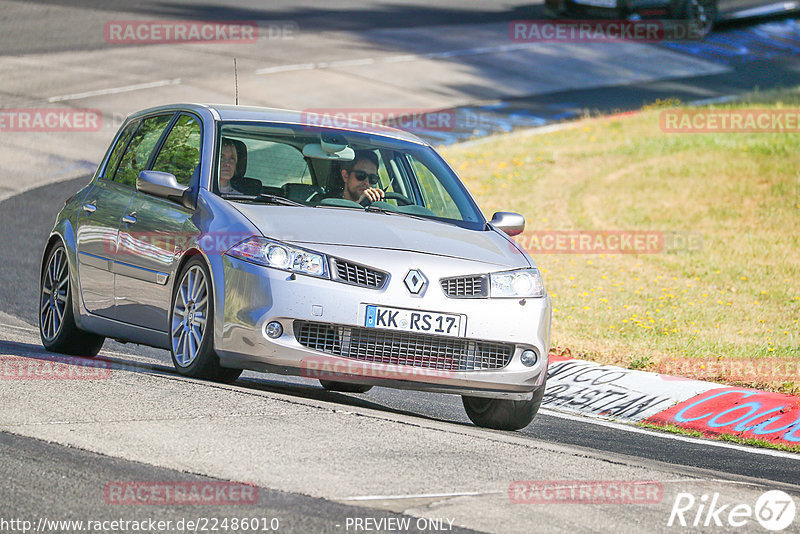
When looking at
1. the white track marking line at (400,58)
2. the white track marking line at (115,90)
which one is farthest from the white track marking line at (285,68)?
the white track marking line at (115,90)

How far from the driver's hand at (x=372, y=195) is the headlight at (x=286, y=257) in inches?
44.9

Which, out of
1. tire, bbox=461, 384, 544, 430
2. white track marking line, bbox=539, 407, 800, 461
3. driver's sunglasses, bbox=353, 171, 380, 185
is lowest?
white track marking line, bbox=539, 407, 800, 461

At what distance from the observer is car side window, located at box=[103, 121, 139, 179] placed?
9.42 metres

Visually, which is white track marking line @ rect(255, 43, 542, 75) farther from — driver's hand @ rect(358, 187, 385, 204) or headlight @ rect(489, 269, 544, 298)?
headlight @ rect(489, 269, 544, 298)

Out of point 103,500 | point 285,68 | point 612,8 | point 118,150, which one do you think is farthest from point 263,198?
point 612,8

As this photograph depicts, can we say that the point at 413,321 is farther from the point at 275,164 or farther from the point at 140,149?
the point at 140,149

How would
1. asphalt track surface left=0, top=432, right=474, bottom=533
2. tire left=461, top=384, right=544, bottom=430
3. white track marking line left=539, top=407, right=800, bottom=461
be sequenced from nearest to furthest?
1. asphalt track surface left=0, top=432, right=474, bottom=533
2. tire left=461, top=384, right=544, bottom=430
3. white track marking line left=539, top=407, right=800, bottom=461

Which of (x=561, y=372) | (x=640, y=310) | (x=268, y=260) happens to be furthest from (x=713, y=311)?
(x=268, y=260)

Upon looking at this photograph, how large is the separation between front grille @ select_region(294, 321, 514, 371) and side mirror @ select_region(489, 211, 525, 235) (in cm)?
125

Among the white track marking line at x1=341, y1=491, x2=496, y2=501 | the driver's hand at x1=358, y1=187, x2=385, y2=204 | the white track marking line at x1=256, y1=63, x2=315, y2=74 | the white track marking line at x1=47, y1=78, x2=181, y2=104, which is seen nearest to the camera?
the white track marking line at x1=341, y1=491, x2=496, y2=501

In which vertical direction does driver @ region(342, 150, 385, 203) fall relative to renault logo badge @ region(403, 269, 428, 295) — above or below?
above

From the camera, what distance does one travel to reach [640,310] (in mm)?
13383

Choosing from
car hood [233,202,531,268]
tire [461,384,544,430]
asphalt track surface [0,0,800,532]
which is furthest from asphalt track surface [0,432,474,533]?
tire [461,384,544,430]

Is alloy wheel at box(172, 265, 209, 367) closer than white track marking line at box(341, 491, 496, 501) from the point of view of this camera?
No
